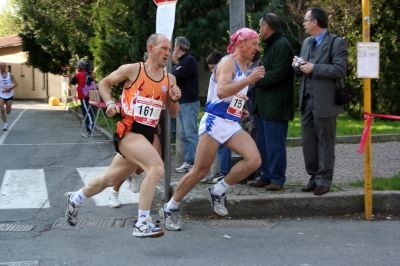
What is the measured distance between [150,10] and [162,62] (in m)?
8.84

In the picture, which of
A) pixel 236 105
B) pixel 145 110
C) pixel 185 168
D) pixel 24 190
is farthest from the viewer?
pixel 185 168

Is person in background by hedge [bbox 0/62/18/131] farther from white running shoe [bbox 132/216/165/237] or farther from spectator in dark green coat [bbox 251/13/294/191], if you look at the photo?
white running shoe [bbox 132/216/165/237]

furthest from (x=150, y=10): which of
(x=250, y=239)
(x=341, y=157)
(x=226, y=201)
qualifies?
(x=250, y=239)

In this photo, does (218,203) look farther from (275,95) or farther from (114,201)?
(275,95)

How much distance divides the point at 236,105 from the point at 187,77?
305 centimetres

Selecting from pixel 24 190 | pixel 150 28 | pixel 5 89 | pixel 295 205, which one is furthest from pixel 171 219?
pixel 5 89

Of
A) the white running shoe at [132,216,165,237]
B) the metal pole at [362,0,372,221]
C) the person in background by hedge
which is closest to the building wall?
the person in background by hedge

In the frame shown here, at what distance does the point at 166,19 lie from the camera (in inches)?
277

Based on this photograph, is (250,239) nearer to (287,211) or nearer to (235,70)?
(287,211)

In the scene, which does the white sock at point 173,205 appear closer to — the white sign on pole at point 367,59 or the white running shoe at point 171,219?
the white running shoe at point 171,219

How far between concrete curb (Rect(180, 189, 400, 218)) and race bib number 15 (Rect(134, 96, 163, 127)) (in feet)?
4.42

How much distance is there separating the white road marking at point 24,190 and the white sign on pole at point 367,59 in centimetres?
385

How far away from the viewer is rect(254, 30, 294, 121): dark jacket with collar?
7.50m

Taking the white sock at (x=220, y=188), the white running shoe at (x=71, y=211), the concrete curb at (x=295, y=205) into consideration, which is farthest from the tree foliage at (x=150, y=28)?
the white running shoe at (x=71, y=211)
